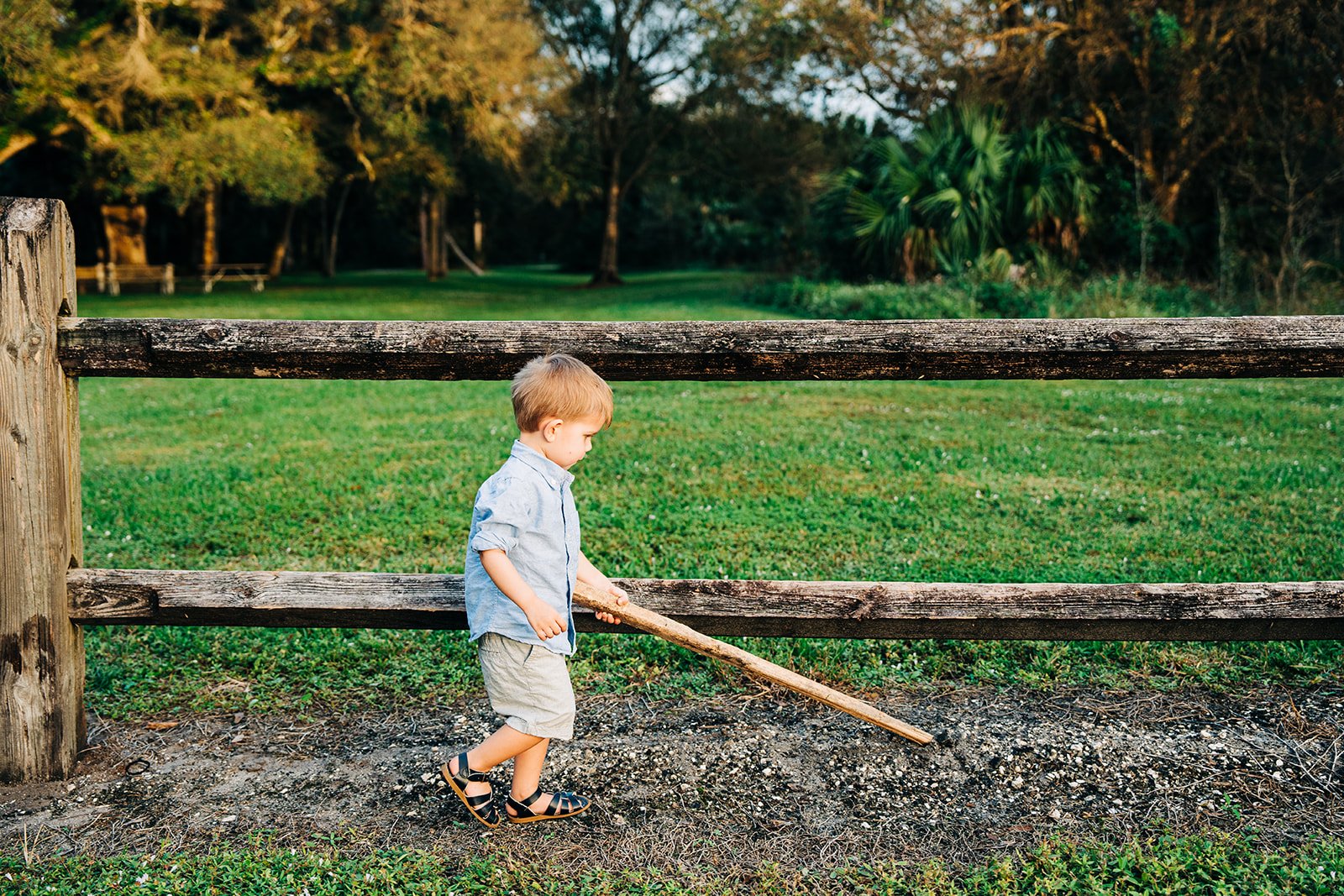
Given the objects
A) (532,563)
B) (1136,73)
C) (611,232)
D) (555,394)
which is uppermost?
(1136,73)

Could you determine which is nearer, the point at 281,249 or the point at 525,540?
the point at 525,540

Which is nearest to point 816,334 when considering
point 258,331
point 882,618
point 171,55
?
point 882,618

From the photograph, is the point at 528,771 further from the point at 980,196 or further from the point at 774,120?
the point at 774,120

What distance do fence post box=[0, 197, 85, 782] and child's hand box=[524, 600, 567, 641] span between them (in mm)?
1415

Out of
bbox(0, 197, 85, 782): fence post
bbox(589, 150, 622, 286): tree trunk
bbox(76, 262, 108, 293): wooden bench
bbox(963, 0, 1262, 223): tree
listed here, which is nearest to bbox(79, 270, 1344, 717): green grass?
bbox(0, 197, 85, 782): fence post

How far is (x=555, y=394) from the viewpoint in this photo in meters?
2.44

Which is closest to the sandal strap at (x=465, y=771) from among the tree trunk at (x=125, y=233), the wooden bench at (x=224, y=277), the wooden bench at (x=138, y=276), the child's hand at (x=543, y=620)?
the child's hand at (x=543, y=620)

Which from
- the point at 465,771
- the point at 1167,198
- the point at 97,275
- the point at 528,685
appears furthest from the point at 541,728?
the point at 97,275

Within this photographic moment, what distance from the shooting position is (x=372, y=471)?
685 centimetres

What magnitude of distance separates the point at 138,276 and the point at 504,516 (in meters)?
29.9

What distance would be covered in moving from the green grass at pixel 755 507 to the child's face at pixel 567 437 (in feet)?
4.39

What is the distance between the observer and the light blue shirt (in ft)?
Result: 7.88

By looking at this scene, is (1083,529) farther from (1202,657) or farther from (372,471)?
(372,471)

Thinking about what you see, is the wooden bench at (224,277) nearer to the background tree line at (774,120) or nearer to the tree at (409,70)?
the background tree line at (774,120)
